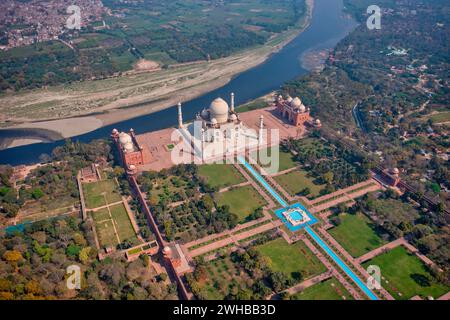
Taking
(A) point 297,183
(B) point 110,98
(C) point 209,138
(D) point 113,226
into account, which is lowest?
(D) point 113,226

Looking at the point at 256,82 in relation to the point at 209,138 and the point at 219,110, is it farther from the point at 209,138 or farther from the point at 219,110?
the point at 209,138

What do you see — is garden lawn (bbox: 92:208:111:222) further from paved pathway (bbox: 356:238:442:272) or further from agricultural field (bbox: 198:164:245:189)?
paved pathway (bbox: 356:238:442:272)

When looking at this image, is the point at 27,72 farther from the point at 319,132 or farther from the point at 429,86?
the point at 429,86

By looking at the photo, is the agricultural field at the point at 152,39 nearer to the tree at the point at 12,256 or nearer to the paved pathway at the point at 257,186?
the paved pathway at the point at 257,186

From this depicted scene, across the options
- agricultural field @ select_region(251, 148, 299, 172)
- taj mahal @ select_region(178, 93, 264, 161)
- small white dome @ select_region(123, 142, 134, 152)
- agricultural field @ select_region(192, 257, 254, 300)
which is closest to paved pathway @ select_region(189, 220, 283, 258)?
agricultural field @ select_region(192, 257, 254, 300)

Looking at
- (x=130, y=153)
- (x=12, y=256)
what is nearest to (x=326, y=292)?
(x=12, y=256)
